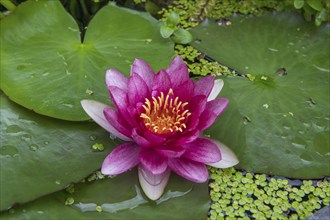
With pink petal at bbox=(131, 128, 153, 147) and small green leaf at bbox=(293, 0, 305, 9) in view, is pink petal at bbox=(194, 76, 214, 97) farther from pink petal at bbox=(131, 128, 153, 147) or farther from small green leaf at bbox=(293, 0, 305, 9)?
small green leaf at bbox=(293, 0, 305, 9)

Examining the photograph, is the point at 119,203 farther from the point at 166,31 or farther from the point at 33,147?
the point at 166,31

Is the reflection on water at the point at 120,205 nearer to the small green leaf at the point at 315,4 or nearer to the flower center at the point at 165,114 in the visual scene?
the flower center at the point at 165,114

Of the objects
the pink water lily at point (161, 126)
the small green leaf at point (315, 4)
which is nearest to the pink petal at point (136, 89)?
the pink water lily at point (161, 126)

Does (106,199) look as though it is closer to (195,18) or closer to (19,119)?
(19,119)

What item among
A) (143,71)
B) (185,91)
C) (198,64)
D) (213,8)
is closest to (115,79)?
(143,71)

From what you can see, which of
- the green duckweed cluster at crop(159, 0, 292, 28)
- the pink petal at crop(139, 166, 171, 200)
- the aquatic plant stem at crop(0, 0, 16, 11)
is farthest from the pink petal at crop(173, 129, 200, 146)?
the aquatic plant stem at crop(0, 0, 16, 11)

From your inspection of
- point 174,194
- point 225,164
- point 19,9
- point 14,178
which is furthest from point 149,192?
point 19,9
